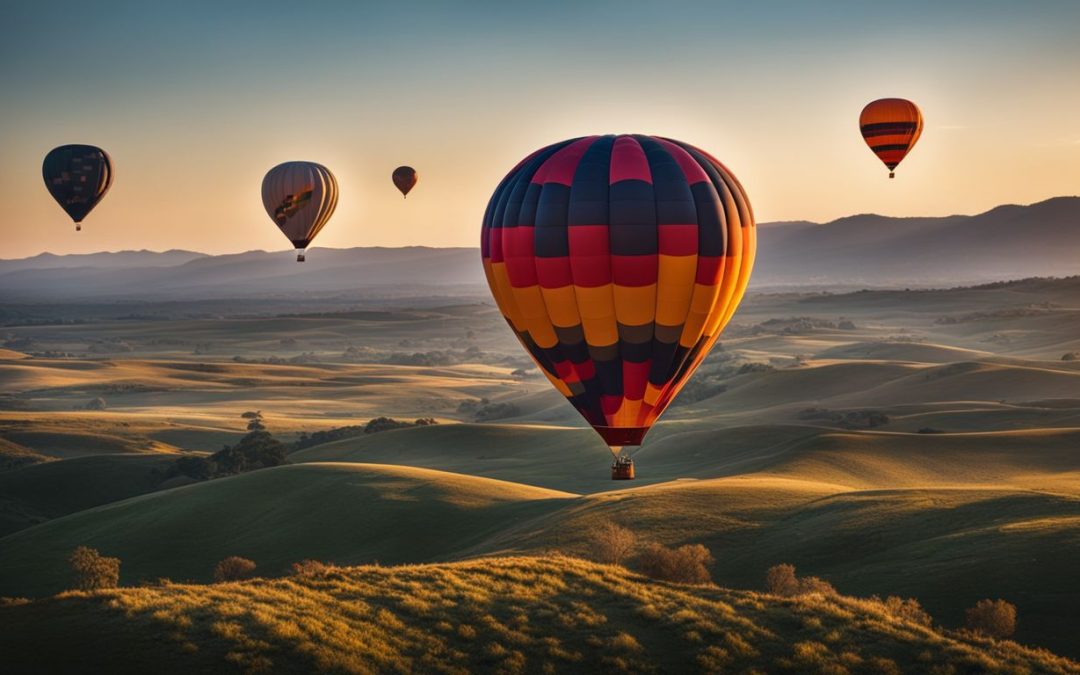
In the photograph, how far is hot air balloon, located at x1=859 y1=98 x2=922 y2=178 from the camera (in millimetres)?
83875

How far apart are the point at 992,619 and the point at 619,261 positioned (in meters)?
14.1

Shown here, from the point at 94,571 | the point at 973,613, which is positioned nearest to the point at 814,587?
the point at 973,613

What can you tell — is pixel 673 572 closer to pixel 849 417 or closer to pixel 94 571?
pixel 94 571

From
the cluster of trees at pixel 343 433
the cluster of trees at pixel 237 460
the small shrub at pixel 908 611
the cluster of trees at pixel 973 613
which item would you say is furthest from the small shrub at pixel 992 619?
the cluster of trees at pixel 343 433

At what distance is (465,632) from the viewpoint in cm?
3170

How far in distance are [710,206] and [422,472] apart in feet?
125

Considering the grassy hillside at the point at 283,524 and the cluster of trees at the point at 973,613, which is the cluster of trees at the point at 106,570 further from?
the cluster of trees at the point at 973,613

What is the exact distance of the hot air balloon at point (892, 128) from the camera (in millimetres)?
83875

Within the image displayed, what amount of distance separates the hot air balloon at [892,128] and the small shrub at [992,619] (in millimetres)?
51882

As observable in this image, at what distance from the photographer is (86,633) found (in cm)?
2880

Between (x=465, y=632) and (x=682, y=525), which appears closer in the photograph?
(x=465, y=632)

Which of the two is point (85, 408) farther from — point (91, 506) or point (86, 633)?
point (86, 633)

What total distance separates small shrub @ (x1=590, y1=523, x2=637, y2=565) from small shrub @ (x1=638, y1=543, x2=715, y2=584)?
2.63 meters

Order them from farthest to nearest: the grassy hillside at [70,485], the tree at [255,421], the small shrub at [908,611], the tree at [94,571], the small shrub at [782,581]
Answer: the tree at [255,421] → the grassy hillside at [70,485] → the tree at [94,571] → the small shrub at [782,581] → the small shrub at [908,611]
